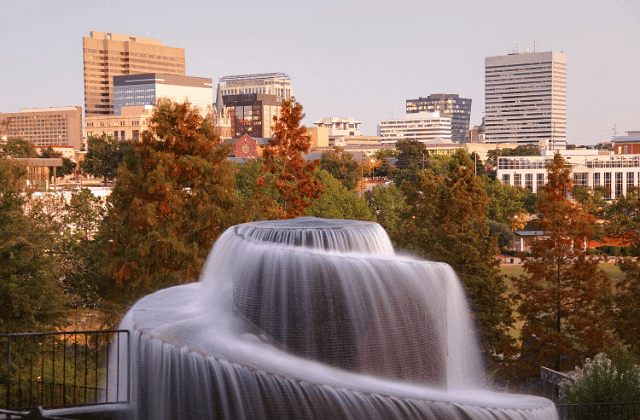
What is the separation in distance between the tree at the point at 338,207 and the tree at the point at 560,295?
81.3ft

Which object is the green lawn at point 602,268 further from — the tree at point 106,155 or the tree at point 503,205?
the tree at point 106,155

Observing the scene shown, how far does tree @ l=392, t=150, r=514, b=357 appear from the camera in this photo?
22.8 m

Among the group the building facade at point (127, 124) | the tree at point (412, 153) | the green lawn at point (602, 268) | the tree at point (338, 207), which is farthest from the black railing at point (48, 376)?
the building facade at point (127, 124)

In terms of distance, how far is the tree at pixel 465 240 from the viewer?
2281cm

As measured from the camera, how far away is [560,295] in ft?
69.3

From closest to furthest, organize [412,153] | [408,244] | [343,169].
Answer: [408,244] < [343,169] < [412,153]

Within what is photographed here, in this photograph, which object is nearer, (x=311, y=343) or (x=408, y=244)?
(x=311, y=343)

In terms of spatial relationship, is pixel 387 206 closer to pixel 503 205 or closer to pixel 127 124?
pixel 503 205

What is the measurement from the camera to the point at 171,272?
71.6ft

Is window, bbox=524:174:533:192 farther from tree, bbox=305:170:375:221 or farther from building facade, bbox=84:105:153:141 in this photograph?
building facade, bbox=84:105:153:141

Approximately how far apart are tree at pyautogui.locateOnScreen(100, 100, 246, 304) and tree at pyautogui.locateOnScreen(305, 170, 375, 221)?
23.3m

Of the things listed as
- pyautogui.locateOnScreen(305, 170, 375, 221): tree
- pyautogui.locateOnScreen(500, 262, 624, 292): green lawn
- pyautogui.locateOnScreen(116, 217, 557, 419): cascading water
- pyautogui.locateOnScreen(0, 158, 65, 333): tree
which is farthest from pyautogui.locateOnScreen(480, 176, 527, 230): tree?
pyautogui.locateOnScreen(116, 217, 557, 419): cascading water

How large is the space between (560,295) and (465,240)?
158 inches

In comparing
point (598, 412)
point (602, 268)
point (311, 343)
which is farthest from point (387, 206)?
point (311, 343)
